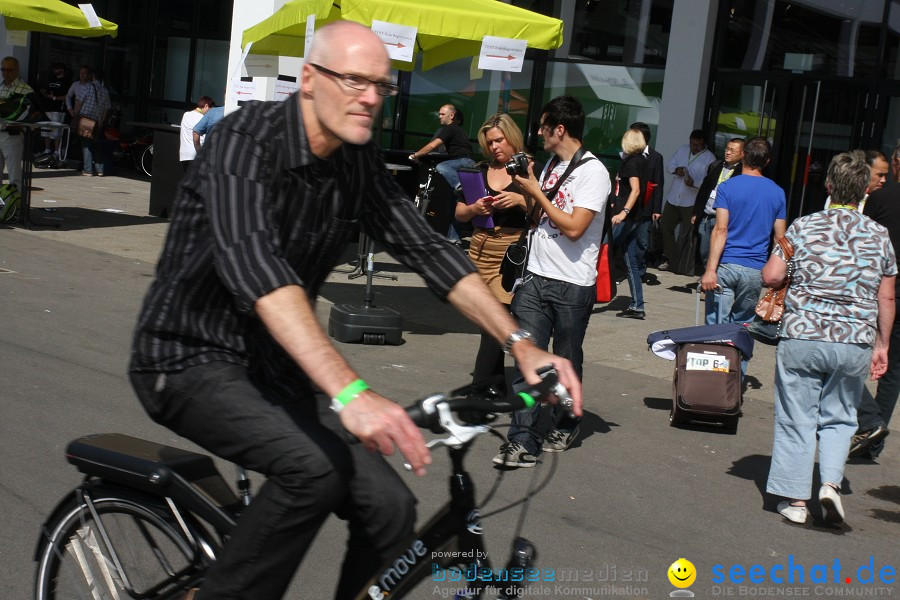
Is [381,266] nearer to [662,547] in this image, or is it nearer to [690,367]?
[690,367]

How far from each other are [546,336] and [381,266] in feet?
22.1

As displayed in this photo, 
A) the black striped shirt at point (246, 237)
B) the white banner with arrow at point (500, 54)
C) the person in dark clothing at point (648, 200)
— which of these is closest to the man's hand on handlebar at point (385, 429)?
the black striped shirt at point (246, 237)

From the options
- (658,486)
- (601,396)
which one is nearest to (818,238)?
(658,486)

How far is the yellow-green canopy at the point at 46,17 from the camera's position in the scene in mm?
13336

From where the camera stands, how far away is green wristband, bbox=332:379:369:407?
2.32m

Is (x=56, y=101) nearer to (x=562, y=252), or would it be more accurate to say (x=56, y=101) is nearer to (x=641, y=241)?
(x=641, y=241)

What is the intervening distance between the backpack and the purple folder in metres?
7.63

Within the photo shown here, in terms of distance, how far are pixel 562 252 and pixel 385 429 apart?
386cm

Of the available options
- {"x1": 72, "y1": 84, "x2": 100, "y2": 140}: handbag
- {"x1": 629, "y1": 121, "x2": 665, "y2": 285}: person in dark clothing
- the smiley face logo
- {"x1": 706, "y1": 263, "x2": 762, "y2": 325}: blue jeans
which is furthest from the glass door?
{"x1": 72, "y1": 84, "x2": 100, "y2": 140}: handbag

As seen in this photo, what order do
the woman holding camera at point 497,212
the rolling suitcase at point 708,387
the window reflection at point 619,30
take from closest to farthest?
the rolling suitcase at point 708,387 → the woman holding camera at point 497,212 → the window reflection at point 619,30

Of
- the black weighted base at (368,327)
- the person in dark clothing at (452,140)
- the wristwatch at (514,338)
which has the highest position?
the person in dark clothing at (452,140)

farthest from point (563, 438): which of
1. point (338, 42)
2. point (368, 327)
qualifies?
point (338, 42)

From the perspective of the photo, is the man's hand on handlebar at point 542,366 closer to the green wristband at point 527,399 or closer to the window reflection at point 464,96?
the green wristband at point 527,399

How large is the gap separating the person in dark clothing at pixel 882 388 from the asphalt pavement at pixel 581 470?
14 cm
